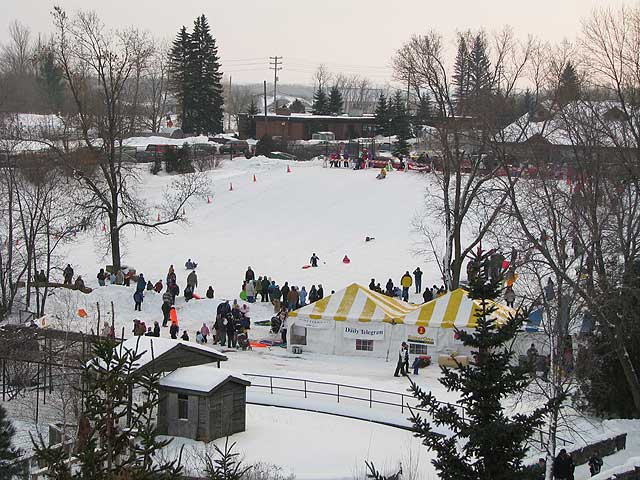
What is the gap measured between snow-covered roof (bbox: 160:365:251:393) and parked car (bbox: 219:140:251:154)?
43960 millimetres

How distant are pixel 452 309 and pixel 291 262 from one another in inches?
536

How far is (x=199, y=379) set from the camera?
65.4ft

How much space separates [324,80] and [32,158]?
15113cm

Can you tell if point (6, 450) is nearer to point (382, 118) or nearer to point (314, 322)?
point (314, 322)

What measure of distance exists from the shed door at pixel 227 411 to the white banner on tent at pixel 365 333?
6.75m

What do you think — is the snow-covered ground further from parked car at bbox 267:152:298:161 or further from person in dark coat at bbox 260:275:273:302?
parked car at bbox 267:152:298:161

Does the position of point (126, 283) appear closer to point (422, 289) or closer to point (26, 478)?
point (422, 289)

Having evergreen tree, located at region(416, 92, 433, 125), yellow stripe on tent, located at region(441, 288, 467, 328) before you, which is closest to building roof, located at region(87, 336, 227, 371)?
yellow stripe on tent, located at region(441, 288, 467, 328)

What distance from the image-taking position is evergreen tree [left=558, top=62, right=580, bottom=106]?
23156mm

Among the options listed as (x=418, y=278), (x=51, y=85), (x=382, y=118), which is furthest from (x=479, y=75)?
(x=51, y=85)

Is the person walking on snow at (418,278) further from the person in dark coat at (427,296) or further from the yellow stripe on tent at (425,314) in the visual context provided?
the yellow stripe on tent at (425,314)

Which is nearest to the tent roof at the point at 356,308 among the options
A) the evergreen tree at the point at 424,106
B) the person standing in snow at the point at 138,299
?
the person standing in snow at the point at 138,299

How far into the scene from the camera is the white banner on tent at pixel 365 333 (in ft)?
85.0

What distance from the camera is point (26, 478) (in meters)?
16.1
